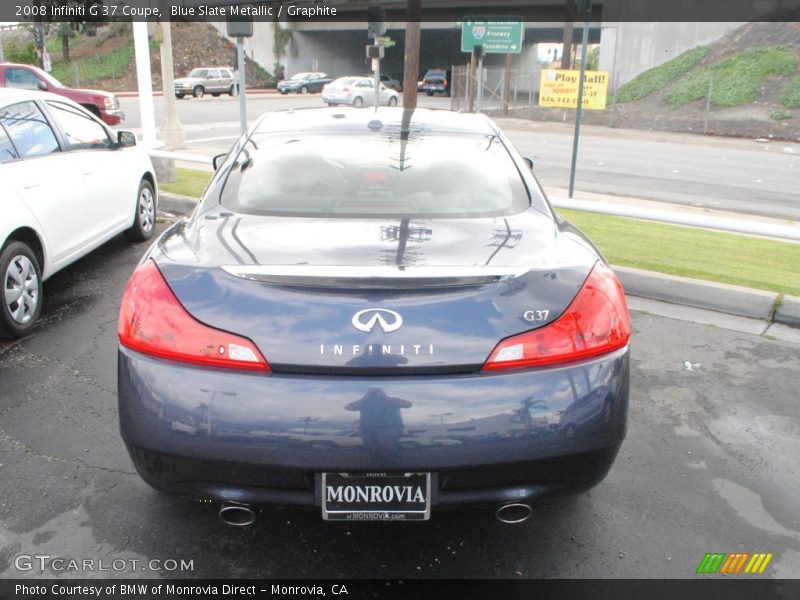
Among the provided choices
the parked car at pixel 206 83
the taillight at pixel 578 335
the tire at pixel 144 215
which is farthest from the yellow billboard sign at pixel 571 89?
the parked car at pixel 206 83

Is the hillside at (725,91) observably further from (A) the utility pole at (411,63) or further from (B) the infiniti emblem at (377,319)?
(B) the infiniti emblem at (377,319)

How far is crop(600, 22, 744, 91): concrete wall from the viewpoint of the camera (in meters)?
39.7

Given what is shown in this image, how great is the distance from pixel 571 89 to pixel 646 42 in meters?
31.3

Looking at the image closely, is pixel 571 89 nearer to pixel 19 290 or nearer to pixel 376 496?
pixel 19 290

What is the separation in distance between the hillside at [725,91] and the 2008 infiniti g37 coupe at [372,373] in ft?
90.0

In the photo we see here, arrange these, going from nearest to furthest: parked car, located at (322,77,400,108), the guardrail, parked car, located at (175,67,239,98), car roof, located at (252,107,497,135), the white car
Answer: car roof, located at (252,107,497,135)
the white car
the guardrail
parked car, located at (322,77,400,108)
parked car, located at (175,67,239,98)

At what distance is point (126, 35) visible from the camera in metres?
58.5

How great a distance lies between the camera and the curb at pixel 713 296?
17.8ft

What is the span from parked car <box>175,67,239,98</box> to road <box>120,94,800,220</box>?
1653cm

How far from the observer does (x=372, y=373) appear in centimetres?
231

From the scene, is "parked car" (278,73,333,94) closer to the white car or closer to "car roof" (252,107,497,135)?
the white car

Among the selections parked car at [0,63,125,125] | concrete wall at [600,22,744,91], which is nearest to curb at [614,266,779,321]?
parked car at [0,63,125,125]

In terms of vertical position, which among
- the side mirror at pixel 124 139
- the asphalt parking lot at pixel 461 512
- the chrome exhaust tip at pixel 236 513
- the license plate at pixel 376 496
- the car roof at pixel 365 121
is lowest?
the asphalt parking lot at pixel 461 512

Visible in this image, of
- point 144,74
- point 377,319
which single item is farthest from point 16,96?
point 144,74
